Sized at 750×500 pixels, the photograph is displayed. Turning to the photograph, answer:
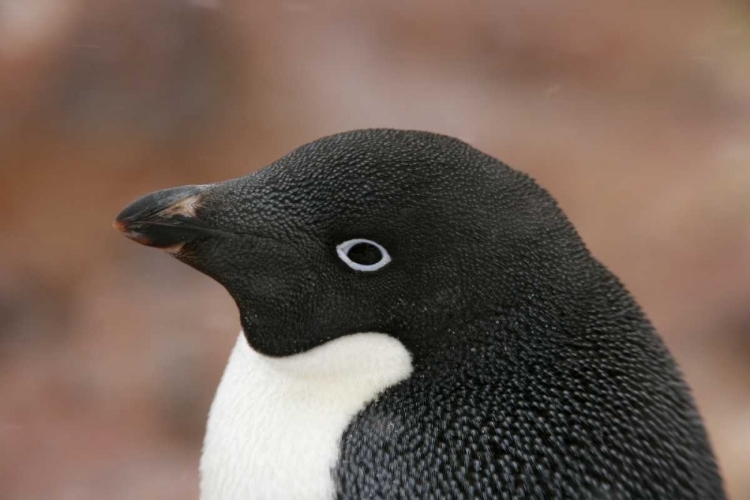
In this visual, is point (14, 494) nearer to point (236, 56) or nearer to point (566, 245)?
point (236, 56)

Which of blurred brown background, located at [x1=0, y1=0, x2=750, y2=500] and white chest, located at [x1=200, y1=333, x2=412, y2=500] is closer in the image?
white chest, located at [x1=200, y1=333, x2=412, y2=500]

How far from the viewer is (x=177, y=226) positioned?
2.89ft

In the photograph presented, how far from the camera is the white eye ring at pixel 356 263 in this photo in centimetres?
88

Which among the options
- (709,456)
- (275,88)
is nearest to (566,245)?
(709,456)

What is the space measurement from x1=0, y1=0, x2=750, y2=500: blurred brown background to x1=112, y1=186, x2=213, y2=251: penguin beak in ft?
3.76

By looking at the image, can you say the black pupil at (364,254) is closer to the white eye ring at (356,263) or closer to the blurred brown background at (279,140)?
the white eye ring at (356,263)

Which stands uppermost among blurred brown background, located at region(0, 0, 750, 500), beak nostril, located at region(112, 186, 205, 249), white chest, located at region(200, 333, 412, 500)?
blurred brown background, located at region(0, 0, 750, 500)

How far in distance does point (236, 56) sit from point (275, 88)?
123 mm

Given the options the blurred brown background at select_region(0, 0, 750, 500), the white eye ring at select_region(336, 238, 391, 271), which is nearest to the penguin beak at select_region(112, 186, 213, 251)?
the white eye ring at select_region(336, 238, 391, 271)

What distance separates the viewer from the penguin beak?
0.88 m

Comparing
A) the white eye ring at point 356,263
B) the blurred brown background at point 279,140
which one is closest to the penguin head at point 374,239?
the white eye ring at point 356,263

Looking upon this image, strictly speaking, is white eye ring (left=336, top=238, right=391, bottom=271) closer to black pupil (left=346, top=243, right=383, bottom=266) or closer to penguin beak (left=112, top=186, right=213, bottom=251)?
black pupil (left=346, top=243, right=383, bottom=266)

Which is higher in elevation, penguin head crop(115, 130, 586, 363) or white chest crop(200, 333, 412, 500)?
penguin head crop(115, 130, 586, 363)

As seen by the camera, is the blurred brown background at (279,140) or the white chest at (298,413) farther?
the blurred brown background at (279,140)
